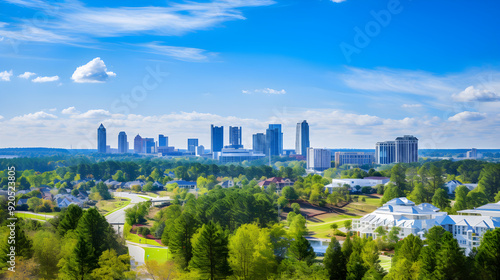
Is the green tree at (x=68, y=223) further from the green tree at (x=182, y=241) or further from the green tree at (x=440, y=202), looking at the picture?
the green tree at (x=440, y=202)

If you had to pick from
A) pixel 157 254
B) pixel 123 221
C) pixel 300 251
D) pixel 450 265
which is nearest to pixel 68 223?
pixel 157 254

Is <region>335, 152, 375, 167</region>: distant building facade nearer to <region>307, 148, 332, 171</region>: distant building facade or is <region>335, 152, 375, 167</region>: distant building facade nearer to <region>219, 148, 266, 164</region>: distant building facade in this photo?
<region>307, 148, 332, 171</region>: distant building facade

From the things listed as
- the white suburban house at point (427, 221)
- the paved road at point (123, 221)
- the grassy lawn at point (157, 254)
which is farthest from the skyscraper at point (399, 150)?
the grassy lawn at point (157, 254)

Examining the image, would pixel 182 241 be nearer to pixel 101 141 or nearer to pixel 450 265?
pixel 450 265

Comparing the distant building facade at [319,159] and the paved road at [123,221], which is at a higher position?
the distant building facade at [319,159]

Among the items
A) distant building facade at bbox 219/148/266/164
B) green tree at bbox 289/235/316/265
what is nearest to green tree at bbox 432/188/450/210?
green tree at bbox 289/235/316/265

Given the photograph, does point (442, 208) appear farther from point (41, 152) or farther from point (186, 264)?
point (41, 152)
